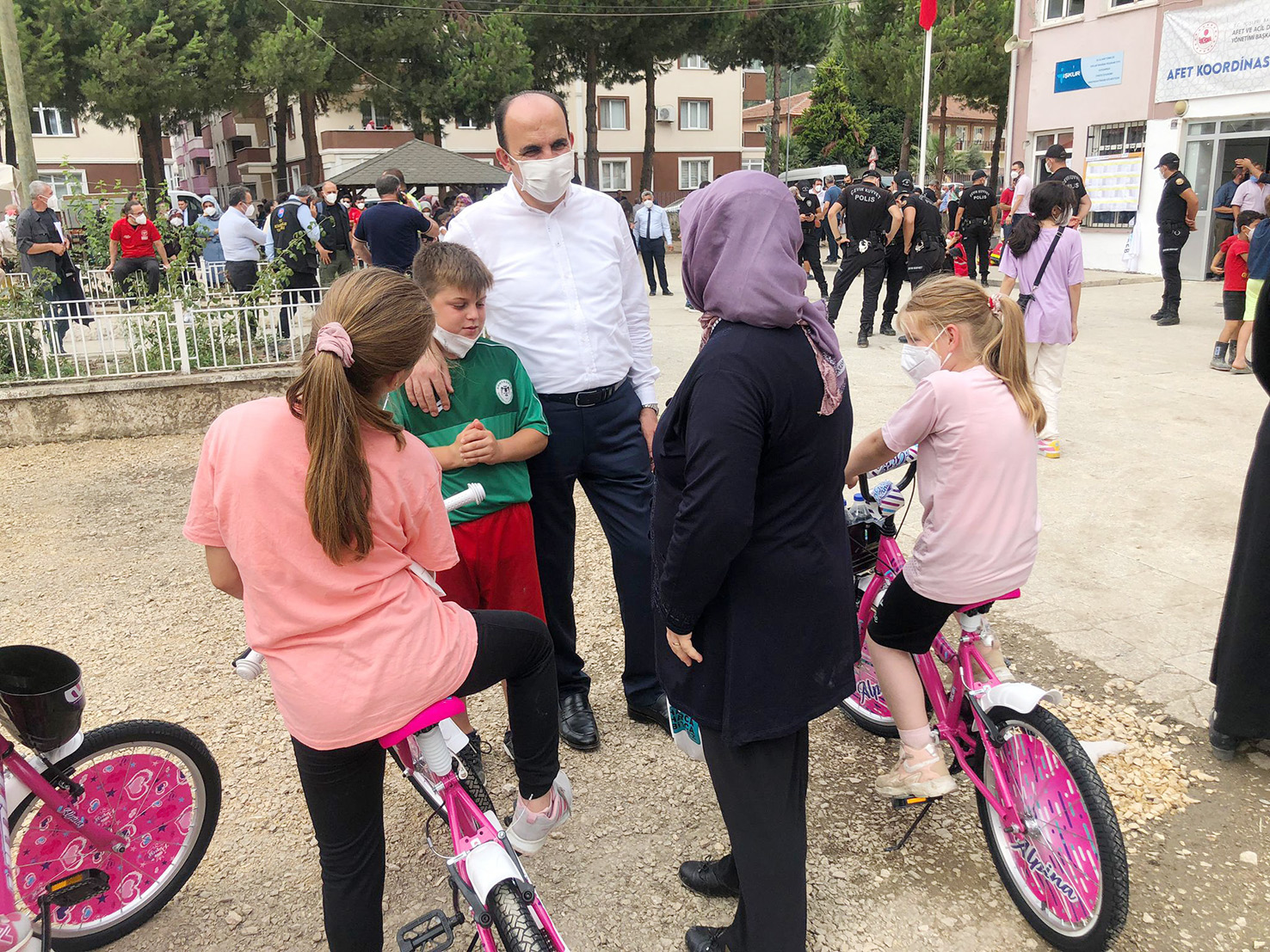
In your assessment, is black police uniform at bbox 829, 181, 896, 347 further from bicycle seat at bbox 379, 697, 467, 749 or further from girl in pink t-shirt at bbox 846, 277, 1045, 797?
bicycle seat at bbox 379, 697, 467, 749

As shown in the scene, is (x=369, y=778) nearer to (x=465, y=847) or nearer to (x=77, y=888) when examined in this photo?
(x=465, y=847)

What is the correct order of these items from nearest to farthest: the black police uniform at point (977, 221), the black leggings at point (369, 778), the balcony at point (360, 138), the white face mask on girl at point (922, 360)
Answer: the black leggings at point (369, 778), the white face mask on girl at point (922, 360), the black police uniform at point (977, 221), the balcony at point (360, 138)

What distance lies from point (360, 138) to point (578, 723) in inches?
1661

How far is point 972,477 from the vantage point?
2.41 meters

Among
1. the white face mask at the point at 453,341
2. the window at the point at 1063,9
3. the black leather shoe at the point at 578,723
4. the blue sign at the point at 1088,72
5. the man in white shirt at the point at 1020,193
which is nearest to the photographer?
the white face mask at the point at 453,341

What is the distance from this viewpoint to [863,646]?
3.15m

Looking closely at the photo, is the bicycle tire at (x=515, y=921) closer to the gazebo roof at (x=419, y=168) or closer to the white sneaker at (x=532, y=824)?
the white sneaker at (x=532, y=824)

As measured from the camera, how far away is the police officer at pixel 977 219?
14023 millimetres

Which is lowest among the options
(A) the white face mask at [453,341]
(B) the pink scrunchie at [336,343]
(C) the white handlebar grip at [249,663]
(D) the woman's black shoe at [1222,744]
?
(D) the woman's black shoe at [1222,744]

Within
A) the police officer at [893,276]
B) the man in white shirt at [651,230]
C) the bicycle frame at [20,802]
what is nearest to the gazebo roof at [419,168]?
the man in white shirt at [651,230]

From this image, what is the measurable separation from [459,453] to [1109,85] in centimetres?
1901

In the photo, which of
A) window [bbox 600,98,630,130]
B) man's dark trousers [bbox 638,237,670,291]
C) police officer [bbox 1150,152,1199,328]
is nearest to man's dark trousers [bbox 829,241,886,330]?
police officer [bbox 1150,152,1199,328]

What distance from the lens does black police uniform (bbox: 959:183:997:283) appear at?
1401cm

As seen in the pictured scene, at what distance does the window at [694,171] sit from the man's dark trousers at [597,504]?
43.6 meters
